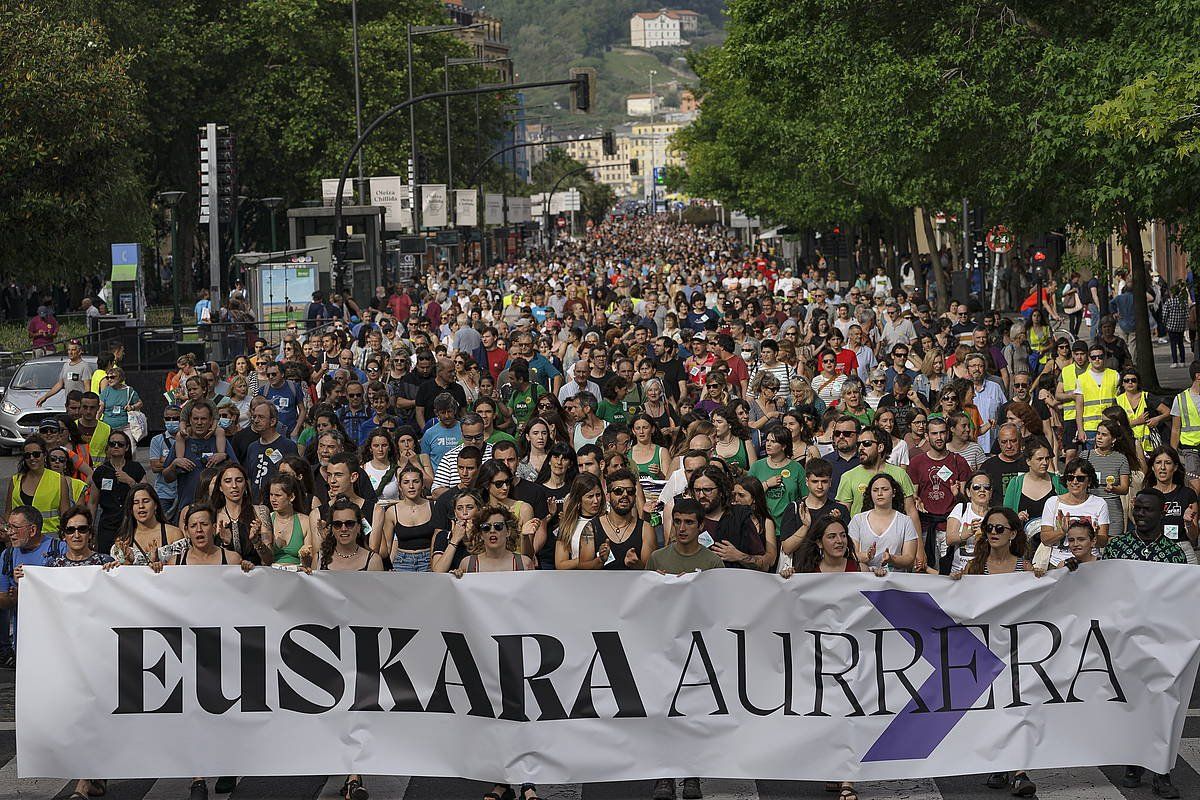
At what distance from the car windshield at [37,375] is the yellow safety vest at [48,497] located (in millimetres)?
13873

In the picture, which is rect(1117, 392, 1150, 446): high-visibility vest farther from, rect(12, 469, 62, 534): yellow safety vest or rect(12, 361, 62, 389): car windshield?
rect(12, 361, 62, 389): car windshield

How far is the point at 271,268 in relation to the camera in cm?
3797

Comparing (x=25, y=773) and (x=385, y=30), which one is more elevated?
(x=385, y=30)

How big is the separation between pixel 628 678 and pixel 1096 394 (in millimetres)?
8460

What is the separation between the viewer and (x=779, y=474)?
1207cm

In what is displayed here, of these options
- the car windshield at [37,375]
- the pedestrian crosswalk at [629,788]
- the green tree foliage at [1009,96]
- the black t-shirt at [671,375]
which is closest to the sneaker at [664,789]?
the pedestrian crosswalk at [629,788]

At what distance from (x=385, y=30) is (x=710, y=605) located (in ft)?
202

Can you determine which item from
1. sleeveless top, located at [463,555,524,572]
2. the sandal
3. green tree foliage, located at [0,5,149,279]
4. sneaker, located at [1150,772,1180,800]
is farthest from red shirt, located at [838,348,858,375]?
green tree foliage, located at [0,5,149,279]

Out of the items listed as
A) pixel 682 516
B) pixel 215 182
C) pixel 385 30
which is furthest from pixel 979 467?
pixel 385 30

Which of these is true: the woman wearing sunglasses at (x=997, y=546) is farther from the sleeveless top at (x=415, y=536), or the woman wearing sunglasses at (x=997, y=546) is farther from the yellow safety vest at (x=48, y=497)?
the yellow safety vest at (x=48, y=497)

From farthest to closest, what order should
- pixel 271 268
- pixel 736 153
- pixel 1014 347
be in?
pixel 736 153, pixel 271 268, pixel 1014 347

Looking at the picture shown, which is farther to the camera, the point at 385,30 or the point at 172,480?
the point at 385,30

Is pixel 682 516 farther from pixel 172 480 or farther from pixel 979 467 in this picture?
pixel 172 480

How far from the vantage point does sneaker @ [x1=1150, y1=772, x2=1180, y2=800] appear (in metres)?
8.52
